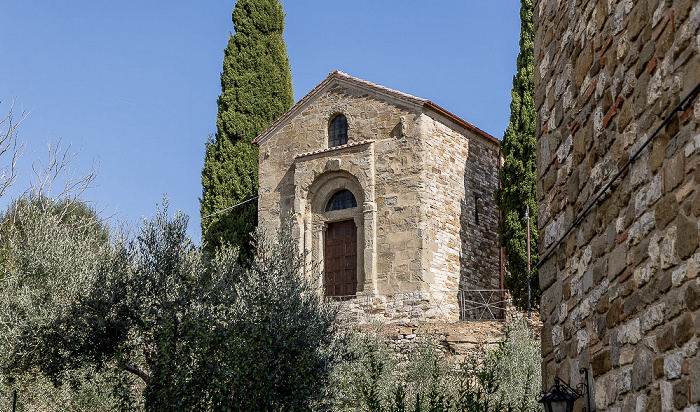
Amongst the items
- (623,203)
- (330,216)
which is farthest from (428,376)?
(623,203)

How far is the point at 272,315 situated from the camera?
9.82m

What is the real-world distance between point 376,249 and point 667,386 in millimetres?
14024

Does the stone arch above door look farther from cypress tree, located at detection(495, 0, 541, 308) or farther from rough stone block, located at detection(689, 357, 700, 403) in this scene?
rough stone block, located at detection(689, 357, 700, 403)

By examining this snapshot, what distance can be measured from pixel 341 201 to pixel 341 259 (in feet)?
4.68

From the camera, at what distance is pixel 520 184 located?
17.0 m

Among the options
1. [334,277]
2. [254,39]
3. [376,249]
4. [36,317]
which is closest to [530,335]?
[376,249]

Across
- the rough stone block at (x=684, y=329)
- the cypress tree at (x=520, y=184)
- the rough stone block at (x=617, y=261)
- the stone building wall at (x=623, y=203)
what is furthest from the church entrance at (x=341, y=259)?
the rough stone block at (x=684, y=329)

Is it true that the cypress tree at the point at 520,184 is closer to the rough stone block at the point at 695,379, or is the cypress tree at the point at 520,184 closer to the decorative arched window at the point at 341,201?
the decorative arched window at the point at 341,201

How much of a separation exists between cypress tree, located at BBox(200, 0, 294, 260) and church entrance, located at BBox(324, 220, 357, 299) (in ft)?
7.89

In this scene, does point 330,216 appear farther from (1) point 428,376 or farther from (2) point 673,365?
(2) point 673,365

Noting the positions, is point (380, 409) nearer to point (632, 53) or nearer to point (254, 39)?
point (632, 53)

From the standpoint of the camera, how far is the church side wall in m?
17.2

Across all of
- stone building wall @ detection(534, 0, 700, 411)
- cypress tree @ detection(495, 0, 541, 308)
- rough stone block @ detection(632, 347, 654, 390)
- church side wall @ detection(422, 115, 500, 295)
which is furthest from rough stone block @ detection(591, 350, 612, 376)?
church side wall @ detection(422, 115, 500, 295)

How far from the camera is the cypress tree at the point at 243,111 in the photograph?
20.7 meters
